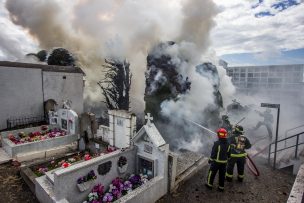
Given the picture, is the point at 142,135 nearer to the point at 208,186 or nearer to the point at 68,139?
the point at 208,186

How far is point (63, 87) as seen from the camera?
16.4m

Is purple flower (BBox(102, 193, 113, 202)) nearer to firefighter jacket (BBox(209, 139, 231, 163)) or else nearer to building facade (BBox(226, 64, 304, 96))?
firefighter jacket (BBox(209, 139, 231, 163))

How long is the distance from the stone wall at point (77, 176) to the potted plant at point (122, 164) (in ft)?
0.34

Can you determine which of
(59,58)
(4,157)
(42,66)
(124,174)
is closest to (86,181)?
(124,174)

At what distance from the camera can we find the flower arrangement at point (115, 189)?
17.9 ft

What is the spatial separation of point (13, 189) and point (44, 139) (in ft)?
11.9

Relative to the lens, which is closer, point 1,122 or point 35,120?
point 1,122

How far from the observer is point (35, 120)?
47.6 feet

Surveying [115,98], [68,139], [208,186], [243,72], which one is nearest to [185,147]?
[208,186]

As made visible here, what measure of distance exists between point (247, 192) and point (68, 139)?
8.78 m

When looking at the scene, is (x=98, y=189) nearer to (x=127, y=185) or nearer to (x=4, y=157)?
(x=127, y=185)

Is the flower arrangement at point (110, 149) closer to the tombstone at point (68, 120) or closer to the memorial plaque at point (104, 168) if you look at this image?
the memorial plaque at point (104, 168)

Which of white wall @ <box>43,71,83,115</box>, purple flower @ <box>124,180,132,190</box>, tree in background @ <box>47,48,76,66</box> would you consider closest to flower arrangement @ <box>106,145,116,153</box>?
purple flower @ <box>124,180,132,190</box>

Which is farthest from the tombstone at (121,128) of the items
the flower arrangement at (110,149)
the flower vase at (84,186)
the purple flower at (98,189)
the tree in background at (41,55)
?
the tree in background at (41,55)
